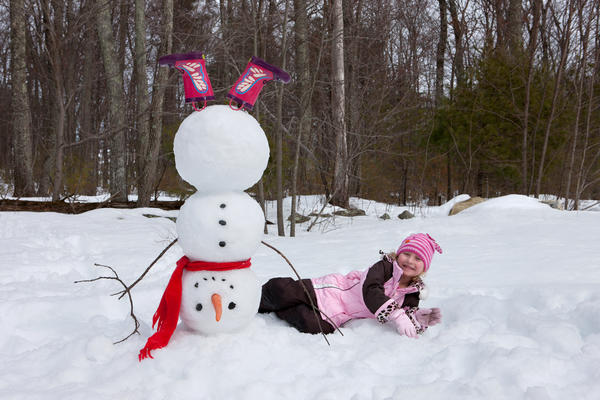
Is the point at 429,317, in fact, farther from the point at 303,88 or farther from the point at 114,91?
the point at 114,91

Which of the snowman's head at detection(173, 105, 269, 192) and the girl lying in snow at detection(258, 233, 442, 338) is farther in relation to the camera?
the girl lying in snow at detection(258, 233, 442, 338)

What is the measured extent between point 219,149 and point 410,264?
1.27 metres

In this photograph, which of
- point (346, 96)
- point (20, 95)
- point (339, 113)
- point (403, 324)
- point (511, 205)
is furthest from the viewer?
point (346, 96)

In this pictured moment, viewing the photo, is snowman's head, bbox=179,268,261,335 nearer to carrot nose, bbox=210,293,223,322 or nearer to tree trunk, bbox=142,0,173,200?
carrot nose, bbox=210,293,223,322

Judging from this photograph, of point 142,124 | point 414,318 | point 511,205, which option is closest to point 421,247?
point 414,318

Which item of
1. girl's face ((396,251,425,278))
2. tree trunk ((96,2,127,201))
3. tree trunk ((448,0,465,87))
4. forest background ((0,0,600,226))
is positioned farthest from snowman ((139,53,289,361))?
tree trunk ((448,0,465,87))

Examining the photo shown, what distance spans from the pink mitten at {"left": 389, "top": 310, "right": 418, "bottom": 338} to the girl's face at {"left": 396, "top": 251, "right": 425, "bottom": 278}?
0.25 meters

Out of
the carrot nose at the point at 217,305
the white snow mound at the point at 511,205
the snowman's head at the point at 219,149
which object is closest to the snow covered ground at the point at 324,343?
the carrot nose at the point at 217,305

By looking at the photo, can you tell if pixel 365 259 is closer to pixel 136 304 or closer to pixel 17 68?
pixel 136 304

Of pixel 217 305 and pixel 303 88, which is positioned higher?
pixel 303 88

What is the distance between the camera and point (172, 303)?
1898mm

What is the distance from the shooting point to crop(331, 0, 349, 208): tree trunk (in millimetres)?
6277

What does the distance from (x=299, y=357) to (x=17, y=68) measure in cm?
940

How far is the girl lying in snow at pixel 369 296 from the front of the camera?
7.52 ft
